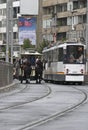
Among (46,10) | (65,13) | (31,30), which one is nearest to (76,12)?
(65,13)

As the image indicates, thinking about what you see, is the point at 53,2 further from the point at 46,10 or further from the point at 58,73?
the point at 58,73

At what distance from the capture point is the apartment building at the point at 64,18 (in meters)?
109

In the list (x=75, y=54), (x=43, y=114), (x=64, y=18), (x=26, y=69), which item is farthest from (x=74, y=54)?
(x=64, y=18)

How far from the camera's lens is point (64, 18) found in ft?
380

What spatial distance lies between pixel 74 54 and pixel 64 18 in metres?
70.1

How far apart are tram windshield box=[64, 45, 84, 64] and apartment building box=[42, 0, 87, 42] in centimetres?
5808

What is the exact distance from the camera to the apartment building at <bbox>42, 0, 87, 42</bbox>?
4296 inches

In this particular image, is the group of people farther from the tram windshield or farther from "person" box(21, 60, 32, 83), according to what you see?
the tram windshield

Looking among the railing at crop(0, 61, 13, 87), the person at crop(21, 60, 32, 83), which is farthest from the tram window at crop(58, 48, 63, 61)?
the railing at crop(0, 61, 13, 87)

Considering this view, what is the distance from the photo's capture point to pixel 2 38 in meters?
141

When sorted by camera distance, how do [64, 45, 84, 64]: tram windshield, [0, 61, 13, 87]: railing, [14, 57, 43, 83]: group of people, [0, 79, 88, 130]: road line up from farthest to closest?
[64, 45, 84, 64]: tram windshield < [14, 57, 43, 83]: group of people < [0, 61, 13, 87]: railing < [0, 79, 88, 130]: road

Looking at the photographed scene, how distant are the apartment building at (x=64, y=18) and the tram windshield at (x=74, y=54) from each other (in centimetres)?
5808

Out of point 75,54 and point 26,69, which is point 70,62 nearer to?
point 75,54

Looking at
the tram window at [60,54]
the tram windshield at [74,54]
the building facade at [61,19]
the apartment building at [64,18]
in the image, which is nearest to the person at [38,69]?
the tram window at [60,54]
